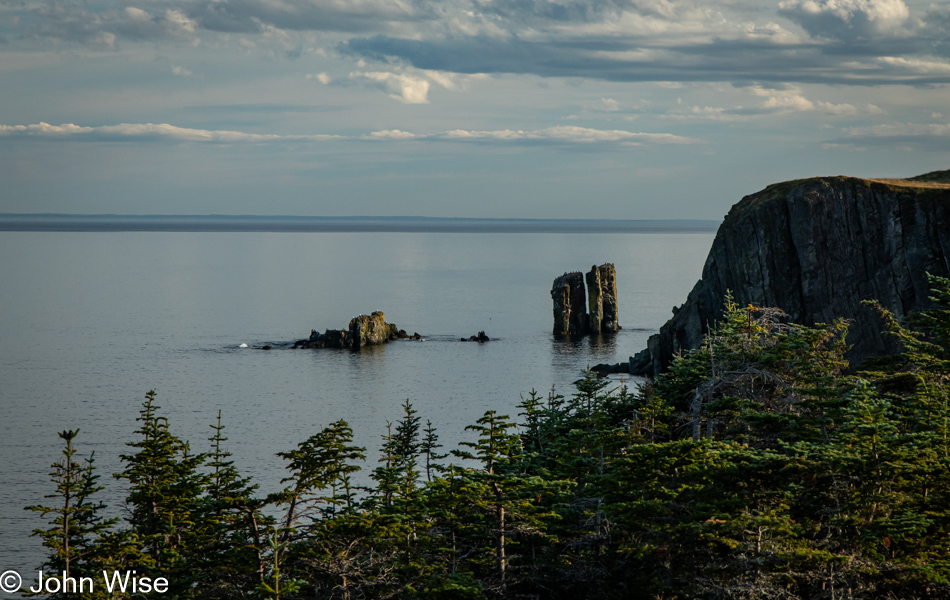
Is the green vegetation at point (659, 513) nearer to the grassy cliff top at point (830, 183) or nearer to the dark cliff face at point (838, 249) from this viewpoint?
the dark cliff face at point (838, 249)

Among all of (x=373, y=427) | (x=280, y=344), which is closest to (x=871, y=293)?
(x=373, y=427)

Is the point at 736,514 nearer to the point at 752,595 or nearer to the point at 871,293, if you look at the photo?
the point at 752,595

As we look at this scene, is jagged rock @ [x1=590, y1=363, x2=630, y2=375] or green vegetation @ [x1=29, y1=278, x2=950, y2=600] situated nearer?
green vegetation @ [x1=29, y1=278, x2=950, y2=600]

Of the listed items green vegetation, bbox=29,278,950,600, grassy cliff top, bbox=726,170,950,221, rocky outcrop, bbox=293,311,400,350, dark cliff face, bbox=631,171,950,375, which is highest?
grassy cliff top, bbox=726,170,950,221

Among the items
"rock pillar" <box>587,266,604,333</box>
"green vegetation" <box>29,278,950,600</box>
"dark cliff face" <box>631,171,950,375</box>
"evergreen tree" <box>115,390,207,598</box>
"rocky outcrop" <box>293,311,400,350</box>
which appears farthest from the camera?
"rock pillar" <box>587,266,604,333</box>

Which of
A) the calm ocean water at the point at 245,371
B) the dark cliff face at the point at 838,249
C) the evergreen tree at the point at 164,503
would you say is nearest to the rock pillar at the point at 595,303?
the calm ocean water at the point at 245,371

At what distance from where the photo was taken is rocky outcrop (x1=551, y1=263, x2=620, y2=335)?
5153 inches

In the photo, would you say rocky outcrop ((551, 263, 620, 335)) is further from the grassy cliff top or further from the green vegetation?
the green vegetation

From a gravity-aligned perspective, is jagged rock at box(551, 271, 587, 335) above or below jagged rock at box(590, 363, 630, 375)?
above

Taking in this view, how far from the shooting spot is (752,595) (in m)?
20.2

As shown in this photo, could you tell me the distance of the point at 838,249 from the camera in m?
75.1

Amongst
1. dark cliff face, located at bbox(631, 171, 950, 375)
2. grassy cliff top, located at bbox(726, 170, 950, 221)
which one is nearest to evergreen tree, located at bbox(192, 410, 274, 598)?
dark cliff face, located at bbox(631, 171, 950, 375)

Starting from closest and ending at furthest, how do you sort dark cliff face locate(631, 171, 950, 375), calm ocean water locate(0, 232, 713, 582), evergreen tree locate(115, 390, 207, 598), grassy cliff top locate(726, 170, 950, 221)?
1. evergreen tree locate(115, 390, 207, 598)
2. calm ocean water locate(0, 232, 713, 582)
3. dark cliff face locate(631, 171, 950, 375)
4. grassy cliff top locate(726, 170, 950, 221)

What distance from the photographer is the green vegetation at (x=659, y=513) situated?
2059 cm
